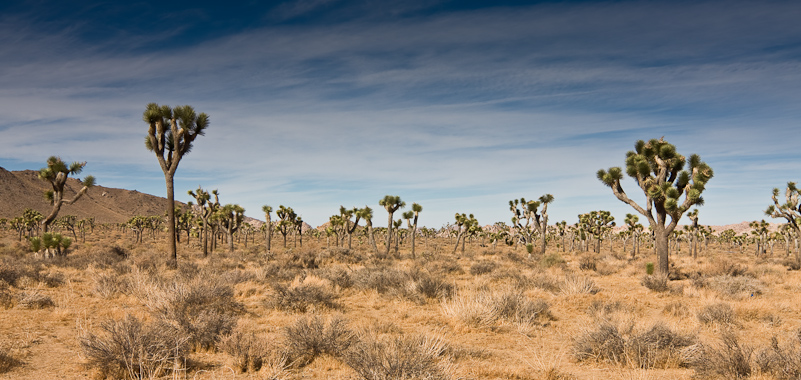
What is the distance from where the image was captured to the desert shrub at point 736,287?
12.9 metres

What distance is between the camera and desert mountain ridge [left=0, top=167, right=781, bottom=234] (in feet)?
421

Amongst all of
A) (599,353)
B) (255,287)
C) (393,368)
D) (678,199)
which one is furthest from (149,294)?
(678,199)

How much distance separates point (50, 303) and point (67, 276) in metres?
6.20

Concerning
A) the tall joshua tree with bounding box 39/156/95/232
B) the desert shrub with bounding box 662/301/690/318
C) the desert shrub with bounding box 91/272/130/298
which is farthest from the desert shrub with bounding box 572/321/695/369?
the tall joshua tree with bounding box 39/156/95/232

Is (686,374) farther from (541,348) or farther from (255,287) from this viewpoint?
(255,287)

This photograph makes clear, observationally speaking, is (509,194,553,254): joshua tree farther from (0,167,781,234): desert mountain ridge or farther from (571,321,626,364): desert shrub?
(0,167,781,234): desert mountain ridge

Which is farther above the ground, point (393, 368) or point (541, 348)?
point (393, 368)

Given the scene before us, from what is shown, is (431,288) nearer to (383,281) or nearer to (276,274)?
(383,281)

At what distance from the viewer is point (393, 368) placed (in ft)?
16.7

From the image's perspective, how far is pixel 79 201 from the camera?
155 metres

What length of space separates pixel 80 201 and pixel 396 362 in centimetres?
19251

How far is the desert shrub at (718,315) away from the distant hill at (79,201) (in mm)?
120010

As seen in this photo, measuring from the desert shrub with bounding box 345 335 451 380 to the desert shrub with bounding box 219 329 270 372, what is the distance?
1.39 m

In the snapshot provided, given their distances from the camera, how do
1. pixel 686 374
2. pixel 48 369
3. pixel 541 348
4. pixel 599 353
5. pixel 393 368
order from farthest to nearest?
pixel 541 348, pixel 599 353, pixel 686 374, pixel 48 369, pixel 393 368
